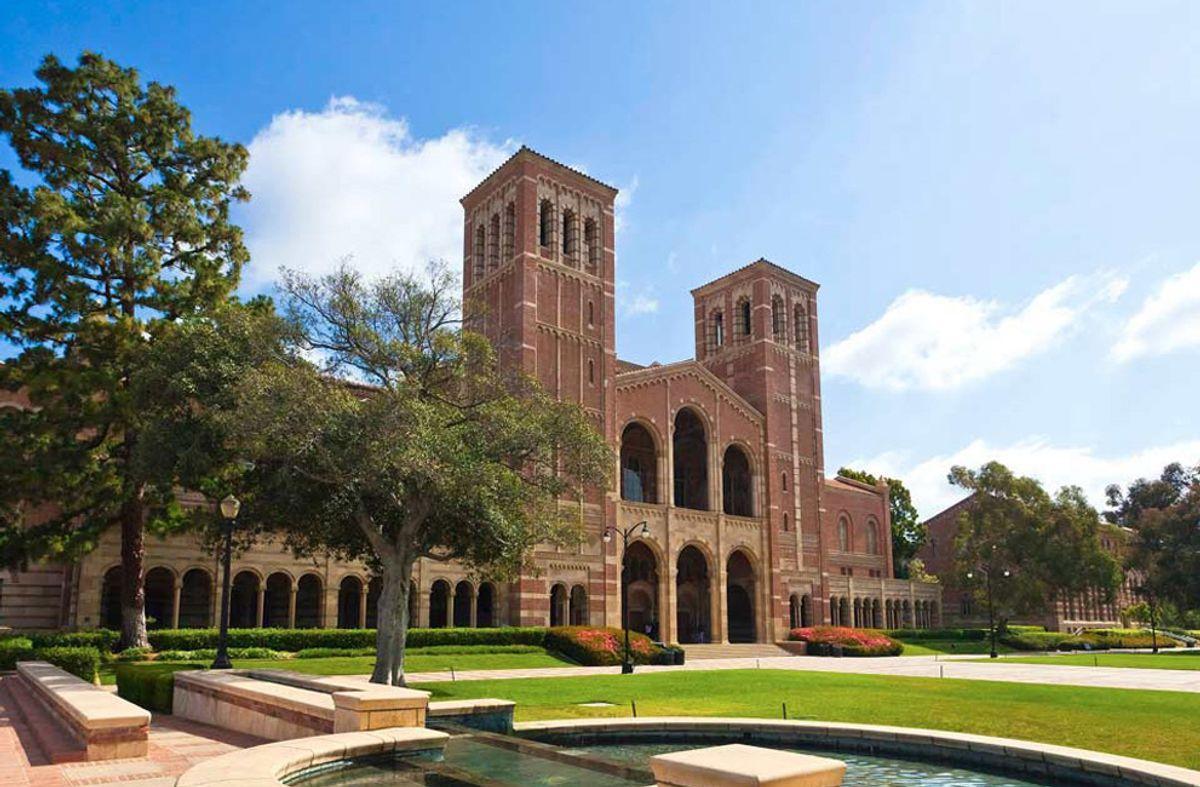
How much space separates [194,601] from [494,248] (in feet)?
73.8

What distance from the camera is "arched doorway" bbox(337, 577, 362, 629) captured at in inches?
1610

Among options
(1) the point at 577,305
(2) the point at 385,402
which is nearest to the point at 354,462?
(2) the point at 385,402

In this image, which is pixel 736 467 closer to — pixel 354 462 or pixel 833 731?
pixel 354 462

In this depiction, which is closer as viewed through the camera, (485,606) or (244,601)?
(244,601)


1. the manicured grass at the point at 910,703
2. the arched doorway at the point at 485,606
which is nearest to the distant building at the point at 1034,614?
the arched doorway at the point at 485,606

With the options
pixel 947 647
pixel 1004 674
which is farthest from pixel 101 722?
pixel 947 647

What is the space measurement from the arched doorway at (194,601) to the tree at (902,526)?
61.1m

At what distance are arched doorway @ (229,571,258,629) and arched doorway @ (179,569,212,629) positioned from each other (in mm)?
1047

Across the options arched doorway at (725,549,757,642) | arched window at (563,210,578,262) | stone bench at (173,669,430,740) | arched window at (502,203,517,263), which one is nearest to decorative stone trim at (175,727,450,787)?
stone bench at (173,669,430,740)

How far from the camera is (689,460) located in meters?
55.9

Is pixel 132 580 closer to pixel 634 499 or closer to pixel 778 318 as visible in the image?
pixel 634 499

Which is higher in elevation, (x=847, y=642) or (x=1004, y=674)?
(x=1004, y=674)

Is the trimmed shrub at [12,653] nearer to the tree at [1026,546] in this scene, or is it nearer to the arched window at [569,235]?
the arched window at [569,235]

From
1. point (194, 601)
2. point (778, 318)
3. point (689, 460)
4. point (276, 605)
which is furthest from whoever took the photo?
point (778, 318)
